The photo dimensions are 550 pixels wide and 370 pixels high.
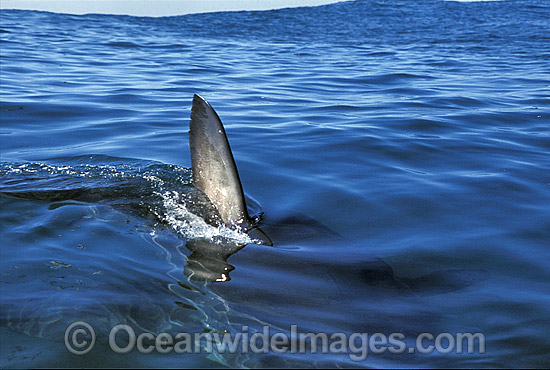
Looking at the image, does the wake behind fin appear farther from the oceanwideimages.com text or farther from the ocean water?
the oceanwideimages.com text

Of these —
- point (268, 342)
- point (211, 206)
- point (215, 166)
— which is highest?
point (215, 166)

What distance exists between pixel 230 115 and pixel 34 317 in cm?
595

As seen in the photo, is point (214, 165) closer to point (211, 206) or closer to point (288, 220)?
point (211, 206)

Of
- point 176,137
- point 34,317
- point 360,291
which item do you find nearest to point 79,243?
point 34,317

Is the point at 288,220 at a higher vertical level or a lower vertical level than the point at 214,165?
lower

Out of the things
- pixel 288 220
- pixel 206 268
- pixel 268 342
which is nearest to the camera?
pixel 268 342

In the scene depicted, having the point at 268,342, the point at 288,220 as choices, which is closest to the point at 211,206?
the point at 288,220

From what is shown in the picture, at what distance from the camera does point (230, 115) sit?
8.38 meters

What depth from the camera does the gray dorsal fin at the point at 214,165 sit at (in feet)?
12.1

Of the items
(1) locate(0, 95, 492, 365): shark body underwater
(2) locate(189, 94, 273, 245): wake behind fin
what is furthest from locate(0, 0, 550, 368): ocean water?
(2) locate(189, 94, 273, 245): wake behind fin

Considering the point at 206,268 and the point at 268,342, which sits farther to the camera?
the point at 206,268

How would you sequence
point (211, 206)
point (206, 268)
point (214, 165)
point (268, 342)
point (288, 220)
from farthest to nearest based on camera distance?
point (288, 220) < point (211, 206) < point (214, 165) < point (206, 268) < point (268, 342)

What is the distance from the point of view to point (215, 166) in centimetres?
376

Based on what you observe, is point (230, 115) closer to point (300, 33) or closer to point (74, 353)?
point (74, 353)
